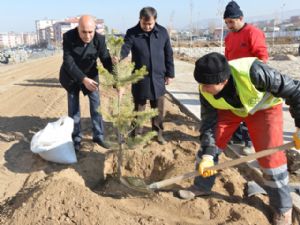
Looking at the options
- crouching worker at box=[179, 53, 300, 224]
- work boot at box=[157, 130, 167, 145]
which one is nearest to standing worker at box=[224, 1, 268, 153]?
work boot at box=[157, 130, 167, 145]

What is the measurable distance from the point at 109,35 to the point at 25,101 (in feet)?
19.6

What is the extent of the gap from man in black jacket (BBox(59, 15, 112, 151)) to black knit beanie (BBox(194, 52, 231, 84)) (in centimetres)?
209

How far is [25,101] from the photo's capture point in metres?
9.26

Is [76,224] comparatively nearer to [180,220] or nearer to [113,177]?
[180,220]

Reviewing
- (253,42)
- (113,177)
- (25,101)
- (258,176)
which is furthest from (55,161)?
(25,101)

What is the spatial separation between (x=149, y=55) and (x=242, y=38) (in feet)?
4.04

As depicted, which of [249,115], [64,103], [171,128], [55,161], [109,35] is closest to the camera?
[249,115]

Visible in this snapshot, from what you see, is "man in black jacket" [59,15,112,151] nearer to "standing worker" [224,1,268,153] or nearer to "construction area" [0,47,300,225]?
"construction area" [0,47,300,225]

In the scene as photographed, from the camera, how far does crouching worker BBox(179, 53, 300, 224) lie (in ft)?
9.69

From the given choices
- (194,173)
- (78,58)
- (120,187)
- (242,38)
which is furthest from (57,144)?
(242,38)

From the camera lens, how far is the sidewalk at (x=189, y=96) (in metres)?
6.15

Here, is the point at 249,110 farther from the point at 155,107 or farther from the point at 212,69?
the point at 155,107

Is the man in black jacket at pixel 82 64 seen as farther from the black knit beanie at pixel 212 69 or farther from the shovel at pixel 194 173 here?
the black knit beanie at pixel 212 69

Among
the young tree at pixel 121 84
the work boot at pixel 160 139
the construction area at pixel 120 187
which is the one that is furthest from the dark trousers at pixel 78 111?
the young tree at pixel 121 84
